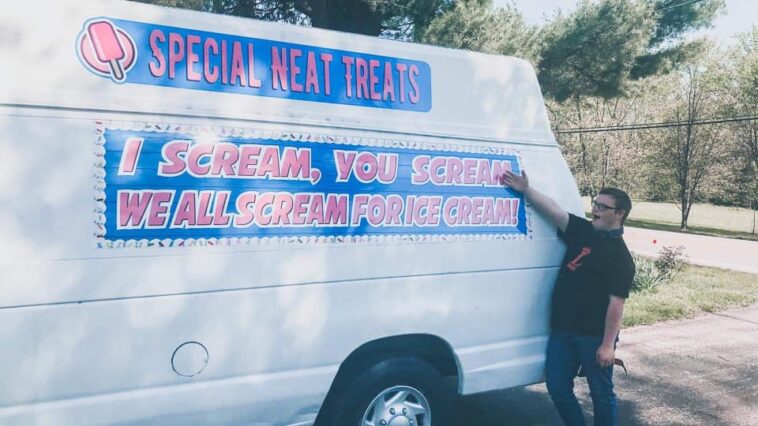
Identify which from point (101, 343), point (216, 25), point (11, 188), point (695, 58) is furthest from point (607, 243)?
point (695, 58)

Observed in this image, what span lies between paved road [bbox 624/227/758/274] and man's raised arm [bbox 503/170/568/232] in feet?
30.6

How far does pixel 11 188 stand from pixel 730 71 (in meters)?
29.6

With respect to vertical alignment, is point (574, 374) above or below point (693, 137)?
below

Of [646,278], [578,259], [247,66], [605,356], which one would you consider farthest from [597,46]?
[247,66]

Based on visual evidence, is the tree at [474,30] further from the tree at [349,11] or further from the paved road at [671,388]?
the paved road at [671,388]

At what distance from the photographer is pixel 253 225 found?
2967 millimetres

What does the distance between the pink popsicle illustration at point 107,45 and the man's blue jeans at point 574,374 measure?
300 centimetres

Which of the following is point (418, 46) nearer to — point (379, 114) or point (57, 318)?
point (379, 114)

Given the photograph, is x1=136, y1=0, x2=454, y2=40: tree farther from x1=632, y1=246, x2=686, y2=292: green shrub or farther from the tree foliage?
x1=632, y1=246, x2=686, y2=292: green shrub

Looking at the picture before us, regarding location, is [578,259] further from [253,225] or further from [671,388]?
[671,388]

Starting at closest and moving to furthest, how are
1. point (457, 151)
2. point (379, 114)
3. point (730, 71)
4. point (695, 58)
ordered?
point (379, 114), point (457, 151), point (695, 58), point (730, 71)

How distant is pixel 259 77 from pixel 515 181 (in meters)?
1.74

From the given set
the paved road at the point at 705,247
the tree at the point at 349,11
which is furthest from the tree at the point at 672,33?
the tree at the point at 349,11

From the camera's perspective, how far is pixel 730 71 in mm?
25922
